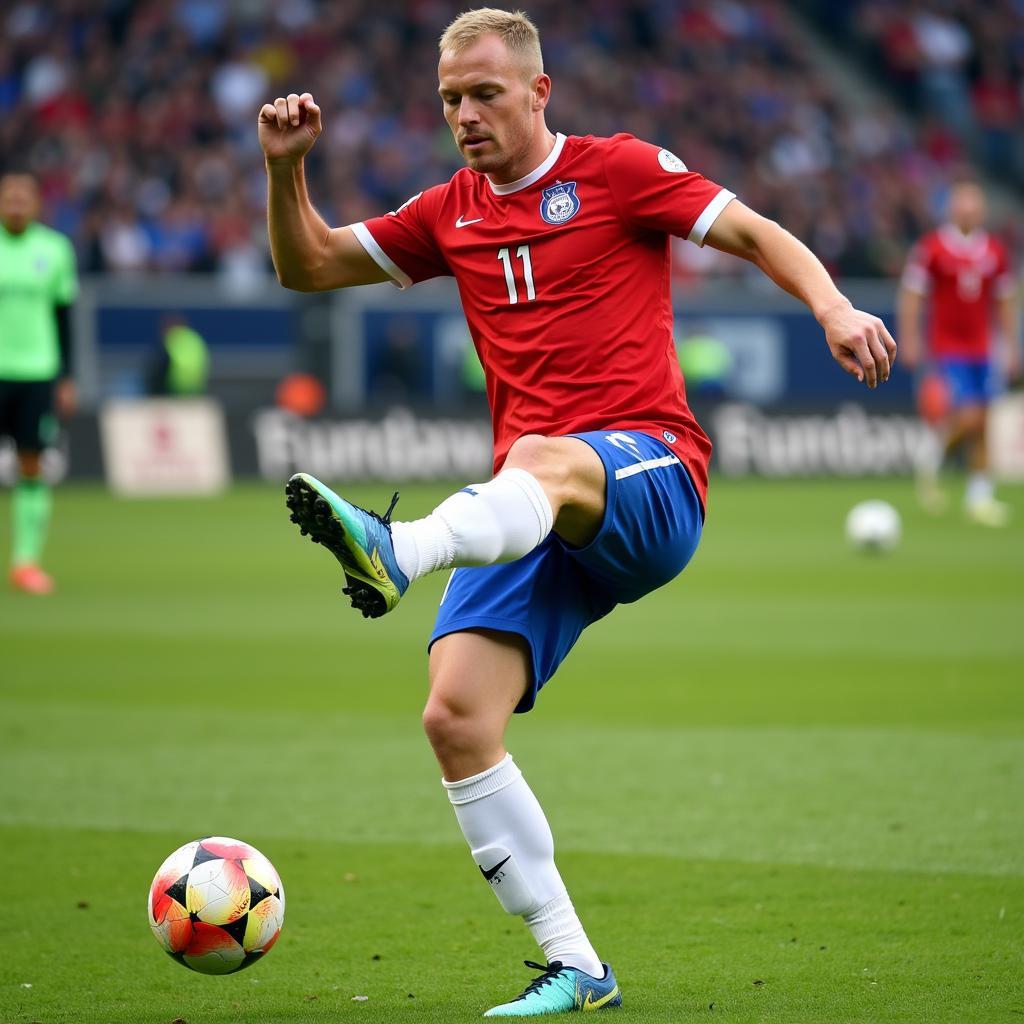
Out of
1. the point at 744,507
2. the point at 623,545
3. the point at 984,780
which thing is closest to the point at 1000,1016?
the point at 623,545

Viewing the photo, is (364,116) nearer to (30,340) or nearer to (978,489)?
(978,489)

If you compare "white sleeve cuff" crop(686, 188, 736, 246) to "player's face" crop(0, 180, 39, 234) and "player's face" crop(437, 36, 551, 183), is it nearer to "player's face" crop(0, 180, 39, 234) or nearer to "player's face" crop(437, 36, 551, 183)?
"player's face" crop(437, 36, 551, 183)

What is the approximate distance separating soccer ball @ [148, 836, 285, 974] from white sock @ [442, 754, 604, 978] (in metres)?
0.57

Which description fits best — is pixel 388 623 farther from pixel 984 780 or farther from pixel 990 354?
pixel 990 354

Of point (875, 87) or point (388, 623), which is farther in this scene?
point (875, 87)

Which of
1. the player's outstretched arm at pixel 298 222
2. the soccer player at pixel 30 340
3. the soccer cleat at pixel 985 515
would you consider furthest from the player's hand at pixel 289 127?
the soccer cleat at pixel 985 515

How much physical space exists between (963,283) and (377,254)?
13.4 meters

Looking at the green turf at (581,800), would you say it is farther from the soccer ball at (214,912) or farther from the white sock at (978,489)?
the white sock at (978,489)

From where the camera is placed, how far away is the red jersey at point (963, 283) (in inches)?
682

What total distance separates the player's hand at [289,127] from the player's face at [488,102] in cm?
36

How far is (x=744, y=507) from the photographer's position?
1972 centimetres

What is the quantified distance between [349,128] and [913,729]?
22197 mm

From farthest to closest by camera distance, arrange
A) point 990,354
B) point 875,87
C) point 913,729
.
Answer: point 875,87 < point 990,354 < point 913,729

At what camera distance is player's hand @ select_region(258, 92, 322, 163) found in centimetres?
452
